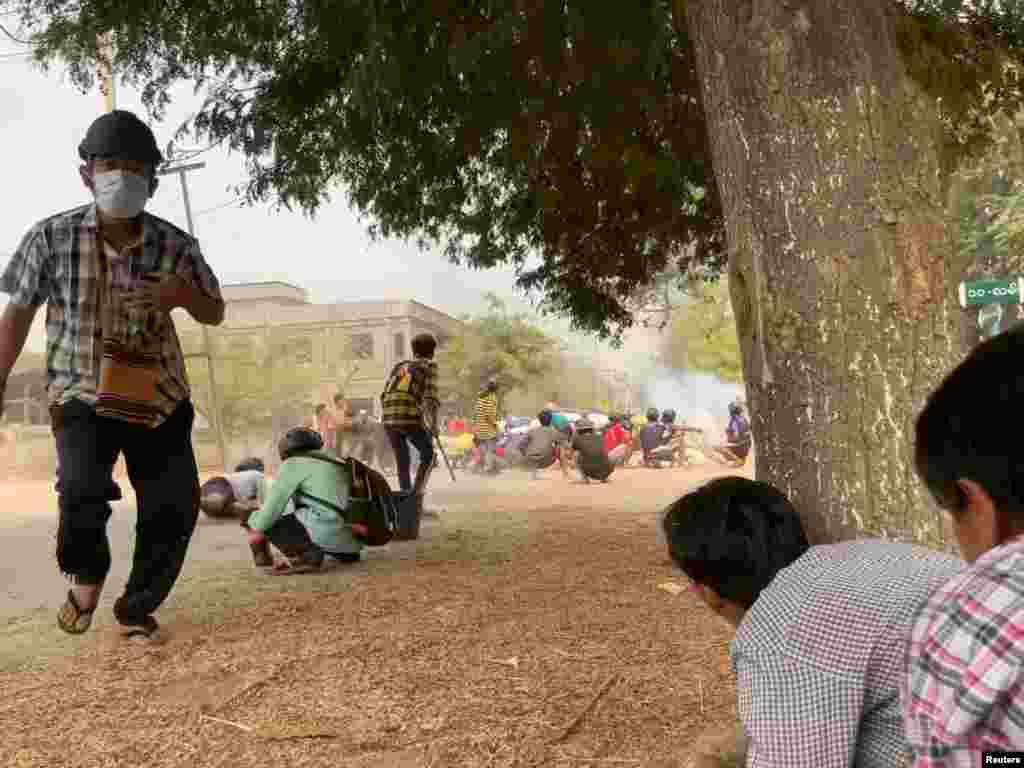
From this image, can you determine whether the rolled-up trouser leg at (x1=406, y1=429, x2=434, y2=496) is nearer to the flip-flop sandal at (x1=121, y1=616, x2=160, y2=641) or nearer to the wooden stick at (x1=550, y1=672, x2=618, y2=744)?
the flip-flop sandal at (x1=121, y1=616, x2=160, y2=641)

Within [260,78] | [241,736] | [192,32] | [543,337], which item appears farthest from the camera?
[543,337]

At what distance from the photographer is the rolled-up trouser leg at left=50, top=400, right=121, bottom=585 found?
3652 mm

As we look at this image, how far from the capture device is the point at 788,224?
3.11 meters

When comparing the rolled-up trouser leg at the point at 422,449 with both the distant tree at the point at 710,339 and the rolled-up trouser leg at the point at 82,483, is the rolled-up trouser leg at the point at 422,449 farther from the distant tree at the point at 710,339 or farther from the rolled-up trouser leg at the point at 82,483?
the distant tree at the point at 710,339

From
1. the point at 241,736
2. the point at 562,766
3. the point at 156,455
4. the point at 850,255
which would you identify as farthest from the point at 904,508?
the point at 156,455

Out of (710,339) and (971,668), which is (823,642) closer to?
(971,668)

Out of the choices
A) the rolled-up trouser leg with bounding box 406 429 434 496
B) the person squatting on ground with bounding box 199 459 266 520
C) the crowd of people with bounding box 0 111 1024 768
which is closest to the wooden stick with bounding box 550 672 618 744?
the crowd of people with bounding box 0 111 1024 768

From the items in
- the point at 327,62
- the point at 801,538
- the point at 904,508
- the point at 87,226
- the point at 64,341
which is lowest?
the point at 904,508

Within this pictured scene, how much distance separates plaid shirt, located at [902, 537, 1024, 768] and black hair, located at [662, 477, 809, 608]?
1.94 feet

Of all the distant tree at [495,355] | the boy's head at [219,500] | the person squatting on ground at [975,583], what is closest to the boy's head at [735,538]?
the person squatting on ground at [975,583]

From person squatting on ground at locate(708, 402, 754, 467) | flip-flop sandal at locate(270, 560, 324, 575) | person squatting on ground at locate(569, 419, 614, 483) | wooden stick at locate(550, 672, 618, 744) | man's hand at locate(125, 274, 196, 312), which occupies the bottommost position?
person squatting on ground at locate(708, 402, 754, 467)

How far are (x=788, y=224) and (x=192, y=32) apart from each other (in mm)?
4014

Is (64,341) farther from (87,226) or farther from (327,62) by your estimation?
(327,62)

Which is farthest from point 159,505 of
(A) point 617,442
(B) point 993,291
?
(A) point 617,442
